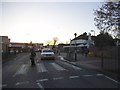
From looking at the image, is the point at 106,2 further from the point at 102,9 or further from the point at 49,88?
the point at 49,88

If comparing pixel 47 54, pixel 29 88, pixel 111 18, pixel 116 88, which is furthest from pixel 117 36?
pixel 47 54

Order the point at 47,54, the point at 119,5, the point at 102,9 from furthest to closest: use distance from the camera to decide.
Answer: the point at 47,54 → the point at 102,9 → the point at 119,5

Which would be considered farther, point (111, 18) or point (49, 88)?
point (111, 18)

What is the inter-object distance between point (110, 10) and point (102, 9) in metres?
0.87

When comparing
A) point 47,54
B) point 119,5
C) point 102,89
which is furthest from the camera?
point 47,54

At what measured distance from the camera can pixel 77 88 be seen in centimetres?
1321

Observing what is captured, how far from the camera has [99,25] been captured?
72.9ft

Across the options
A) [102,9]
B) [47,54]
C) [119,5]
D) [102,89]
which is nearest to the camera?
[102,89]

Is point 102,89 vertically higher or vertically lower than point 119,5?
lower

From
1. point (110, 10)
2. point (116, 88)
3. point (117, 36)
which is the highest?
point (110, 10)

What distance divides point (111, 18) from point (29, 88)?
962 cm

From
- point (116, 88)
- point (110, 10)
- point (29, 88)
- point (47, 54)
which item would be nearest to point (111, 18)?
point (110, 10)

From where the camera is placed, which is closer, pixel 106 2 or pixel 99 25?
pixel 106 2

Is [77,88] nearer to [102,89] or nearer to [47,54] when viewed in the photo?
[102,89]
